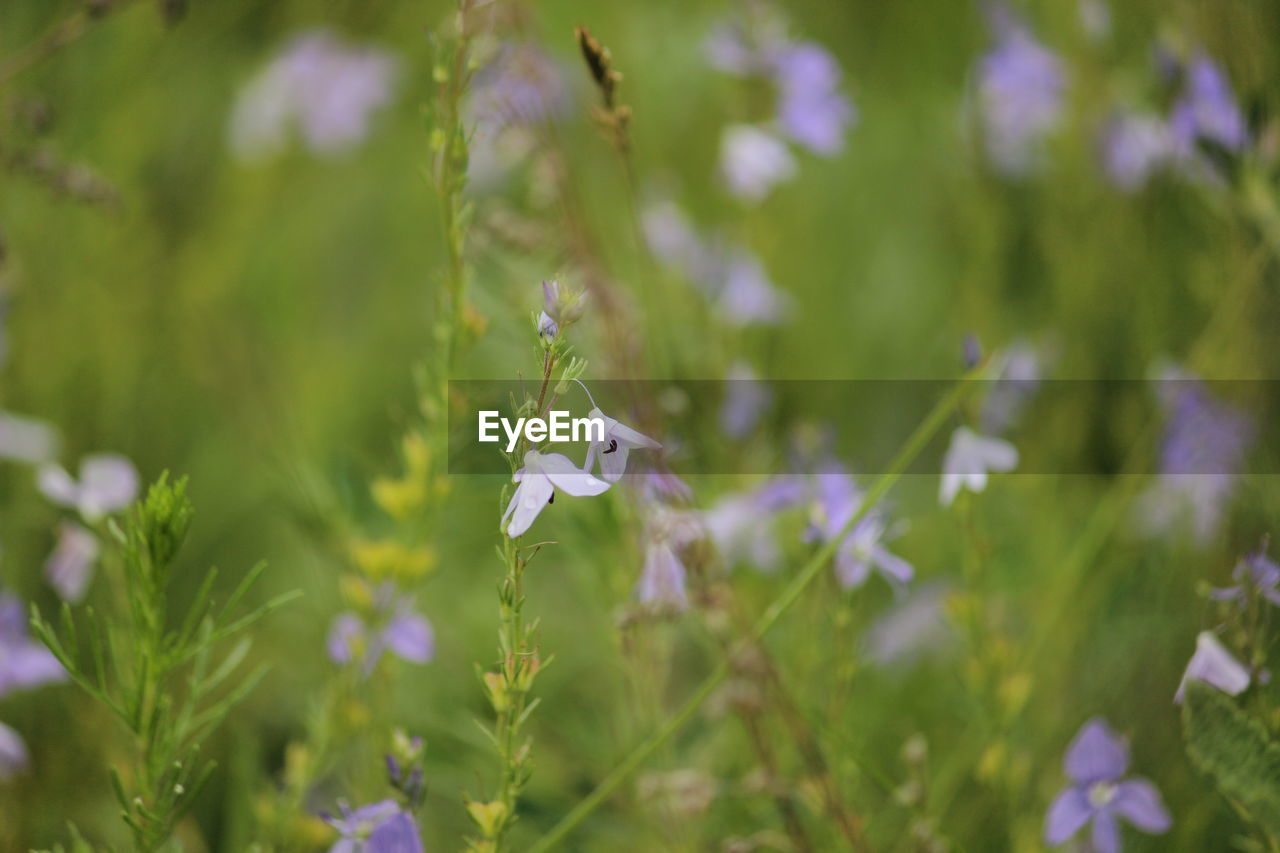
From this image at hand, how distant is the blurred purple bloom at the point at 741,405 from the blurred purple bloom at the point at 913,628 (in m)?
0.33

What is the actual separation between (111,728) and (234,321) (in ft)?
2.80

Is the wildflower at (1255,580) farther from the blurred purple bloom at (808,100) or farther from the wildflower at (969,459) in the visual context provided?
the blurred purple bloom at (808,100)

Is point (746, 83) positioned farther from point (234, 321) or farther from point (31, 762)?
point (31, 762)

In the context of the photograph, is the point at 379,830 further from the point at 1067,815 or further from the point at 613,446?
the point at 1067,815

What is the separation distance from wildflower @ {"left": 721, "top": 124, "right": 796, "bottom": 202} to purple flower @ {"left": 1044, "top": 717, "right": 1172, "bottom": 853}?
2.53 ft

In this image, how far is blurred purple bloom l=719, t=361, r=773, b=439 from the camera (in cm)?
134

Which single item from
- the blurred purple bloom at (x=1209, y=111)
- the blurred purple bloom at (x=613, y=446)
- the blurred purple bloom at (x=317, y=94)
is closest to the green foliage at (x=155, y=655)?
the blurred purple bloom at (x=613, y=446)

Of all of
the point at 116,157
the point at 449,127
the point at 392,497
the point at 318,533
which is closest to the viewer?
the point at 449,127

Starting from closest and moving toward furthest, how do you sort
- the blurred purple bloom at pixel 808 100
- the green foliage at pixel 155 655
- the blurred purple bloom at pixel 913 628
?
the green foliage at pixel 155 655 < the blurred purple bloom at pixel 808 100 < the blurred purple bloom at pixel 913 628

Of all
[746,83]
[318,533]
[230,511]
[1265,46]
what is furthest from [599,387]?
[1265,46]

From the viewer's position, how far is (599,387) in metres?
1.31

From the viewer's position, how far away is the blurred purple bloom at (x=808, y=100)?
52.2 inches

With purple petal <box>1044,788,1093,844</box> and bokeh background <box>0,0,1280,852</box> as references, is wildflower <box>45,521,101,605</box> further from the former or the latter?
purple petal <box>1044,788,1093,844</box>

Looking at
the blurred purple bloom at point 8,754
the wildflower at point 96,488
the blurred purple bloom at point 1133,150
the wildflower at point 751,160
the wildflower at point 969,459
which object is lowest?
the blurred purple bloom at point 8,754
